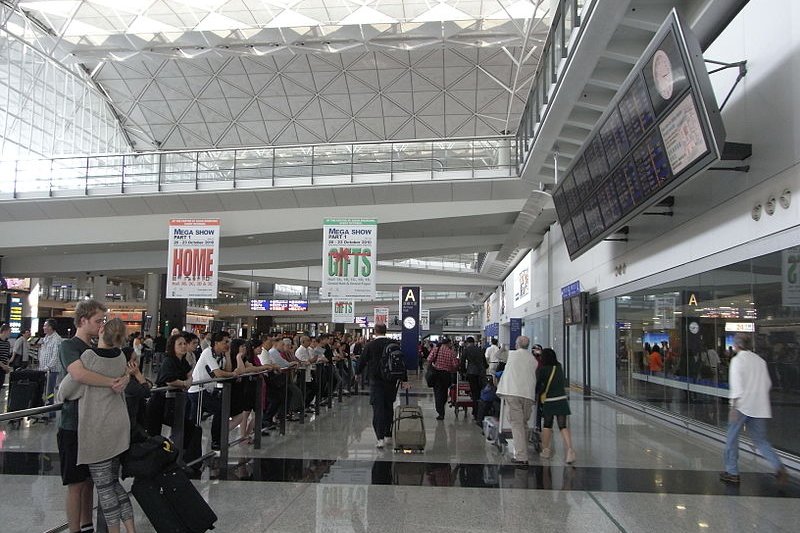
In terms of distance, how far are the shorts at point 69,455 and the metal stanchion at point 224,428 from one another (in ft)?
9.43

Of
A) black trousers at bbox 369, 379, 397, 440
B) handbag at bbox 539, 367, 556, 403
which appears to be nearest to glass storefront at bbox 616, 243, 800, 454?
handbag at bbox 539, 367, 556, 403

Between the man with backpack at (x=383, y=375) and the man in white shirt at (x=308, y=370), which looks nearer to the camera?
the man with backpack at (x=383, y=375)

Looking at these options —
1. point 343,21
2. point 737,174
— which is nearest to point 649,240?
point 737,174

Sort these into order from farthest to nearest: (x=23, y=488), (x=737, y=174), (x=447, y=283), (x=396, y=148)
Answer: (x=447, y=283), (x=396, y=148), (x=737, y=174), (x=23, y=488)

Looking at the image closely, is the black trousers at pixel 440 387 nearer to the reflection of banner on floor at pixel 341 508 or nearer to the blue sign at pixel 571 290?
the reflection of banner on floor at pixel 341 508

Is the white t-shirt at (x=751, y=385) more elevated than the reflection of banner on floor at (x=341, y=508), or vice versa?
the white t-shirt at (x=751, y=385)

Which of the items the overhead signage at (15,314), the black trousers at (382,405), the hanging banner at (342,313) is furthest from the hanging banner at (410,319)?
the overhead signage at (15,314)

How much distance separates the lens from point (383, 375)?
930 centimetres

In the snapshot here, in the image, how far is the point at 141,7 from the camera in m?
28.7

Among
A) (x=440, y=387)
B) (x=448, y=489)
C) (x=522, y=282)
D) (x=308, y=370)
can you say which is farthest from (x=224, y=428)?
(x=522, y=282)

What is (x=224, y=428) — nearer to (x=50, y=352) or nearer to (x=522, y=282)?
(x=50, y=352)

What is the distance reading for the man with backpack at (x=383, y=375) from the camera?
30.5ft

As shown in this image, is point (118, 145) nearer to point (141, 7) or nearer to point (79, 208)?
point (141, 7)

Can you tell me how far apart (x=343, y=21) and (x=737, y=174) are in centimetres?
2284
